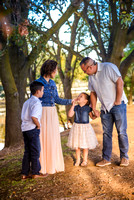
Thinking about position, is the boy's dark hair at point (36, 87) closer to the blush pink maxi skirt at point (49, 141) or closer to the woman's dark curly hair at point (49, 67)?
the woman's dark curly hair at point (49, 67)

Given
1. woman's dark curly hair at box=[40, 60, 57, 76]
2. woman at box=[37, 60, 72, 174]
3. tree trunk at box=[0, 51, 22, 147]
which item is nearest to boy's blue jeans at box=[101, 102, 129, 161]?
woman at box=[37, 60, 72, 174]

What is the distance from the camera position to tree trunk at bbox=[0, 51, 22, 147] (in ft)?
25.8

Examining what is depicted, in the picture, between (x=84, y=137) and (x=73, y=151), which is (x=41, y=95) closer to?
(x=84, y=137)

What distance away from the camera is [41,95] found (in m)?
3.96

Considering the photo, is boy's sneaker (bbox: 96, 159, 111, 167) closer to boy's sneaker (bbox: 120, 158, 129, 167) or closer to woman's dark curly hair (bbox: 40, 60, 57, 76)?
boy's sneaker (bbox: 120, 158, 129, 167)

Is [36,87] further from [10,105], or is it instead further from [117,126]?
[10,105]

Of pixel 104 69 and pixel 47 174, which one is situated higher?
pixel 104 69

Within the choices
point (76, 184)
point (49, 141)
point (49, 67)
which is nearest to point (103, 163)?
point (76, 184)

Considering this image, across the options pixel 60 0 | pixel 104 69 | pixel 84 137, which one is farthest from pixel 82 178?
pixel 60 0

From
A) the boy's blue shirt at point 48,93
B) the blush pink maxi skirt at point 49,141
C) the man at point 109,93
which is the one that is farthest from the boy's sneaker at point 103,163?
the boy's blue shirt at point 48,93

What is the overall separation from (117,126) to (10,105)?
4.85 m

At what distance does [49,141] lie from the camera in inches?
164

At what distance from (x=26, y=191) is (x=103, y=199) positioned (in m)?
1.23

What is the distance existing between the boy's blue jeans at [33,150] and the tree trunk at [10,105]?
437 centimetres
